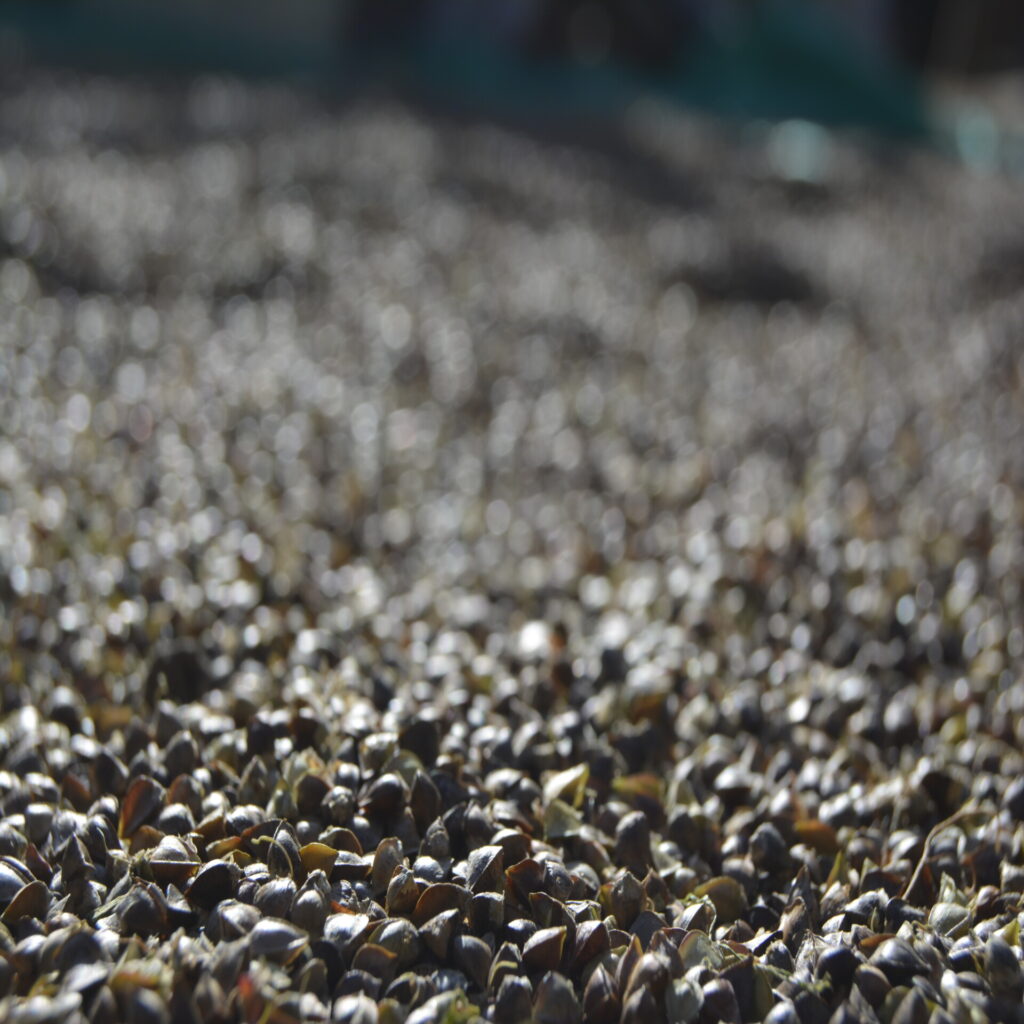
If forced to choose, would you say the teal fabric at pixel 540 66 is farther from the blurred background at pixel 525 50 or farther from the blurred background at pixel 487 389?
the blurred background at pixel 487 389

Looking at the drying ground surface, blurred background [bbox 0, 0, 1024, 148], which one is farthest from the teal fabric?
the drying ground surface

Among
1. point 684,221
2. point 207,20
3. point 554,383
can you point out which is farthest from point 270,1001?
point 207,20

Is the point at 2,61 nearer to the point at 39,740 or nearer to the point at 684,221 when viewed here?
the point at 684,221

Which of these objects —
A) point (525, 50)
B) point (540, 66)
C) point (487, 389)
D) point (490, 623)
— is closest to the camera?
point (490, 623)

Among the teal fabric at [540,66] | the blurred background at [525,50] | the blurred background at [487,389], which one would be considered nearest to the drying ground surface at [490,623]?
the blurred background at [487,389]

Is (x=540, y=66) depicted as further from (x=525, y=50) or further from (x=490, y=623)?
(x=490, y=623)

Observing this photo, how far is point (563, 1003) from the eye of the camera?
1.36 meters

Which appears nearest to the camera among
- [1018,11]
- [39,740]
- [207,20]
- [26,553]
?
[39,740]

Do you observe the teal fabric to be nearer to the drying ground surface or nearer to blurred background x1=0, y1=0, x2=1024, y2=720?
blurred background x1=0, y1=0, x2=1024, y2=720

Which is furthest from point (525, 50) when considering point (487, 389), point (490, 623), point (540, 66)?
point (490, 623)

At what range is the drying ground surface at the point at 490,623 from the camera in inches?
57.1

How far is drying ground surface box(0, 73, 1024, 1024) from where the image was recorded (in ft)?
4.75

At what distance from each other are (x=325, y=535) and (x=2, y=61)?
765 centimetres

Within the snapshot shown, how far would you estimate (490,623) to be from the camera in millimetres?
2496
